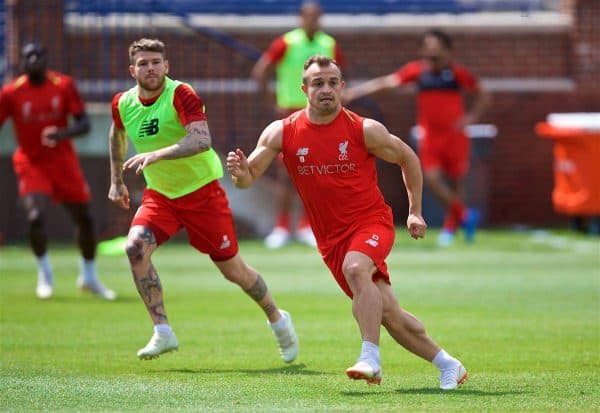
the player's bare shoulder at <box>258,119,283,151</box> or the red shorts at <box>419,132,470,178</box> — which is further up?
the player's bare shoulder at <box>258,119,283,151</box>

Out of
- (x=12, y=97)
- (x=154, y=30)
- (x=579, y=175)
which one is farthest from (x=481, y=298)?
(x=154, y=30)

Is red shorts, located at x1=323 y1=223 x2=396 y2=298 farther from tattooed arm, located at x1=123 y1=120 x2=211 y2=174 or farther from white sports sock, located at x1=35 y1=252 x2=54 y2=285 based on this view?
white sports sock, located at x1=35 y1=252 x2=54 y2=285

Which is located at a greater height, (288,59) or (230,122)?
(288,59)

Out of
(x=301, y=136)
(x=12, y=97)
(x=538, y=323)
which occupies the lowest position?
(x=538, y=323)

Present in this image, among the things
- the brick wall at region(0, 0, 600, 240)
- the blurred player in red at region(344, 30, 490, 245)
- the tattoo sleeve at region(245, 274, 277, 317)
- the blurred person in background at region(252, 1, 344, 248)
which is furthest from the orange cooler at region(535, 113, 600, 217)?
the tattoo sleeve at region(245, 274, 277, 317)

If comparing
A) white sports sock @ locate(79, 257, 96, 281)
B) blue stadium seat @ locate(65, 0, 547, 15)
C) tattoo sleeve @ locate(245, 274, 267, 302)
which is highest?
blue stadium seat @ locate(65, 0, 547, 15)

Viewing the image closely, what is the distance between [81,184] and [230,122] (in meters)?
8.63

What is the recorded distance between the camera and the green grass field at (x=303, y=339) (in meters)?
8.27

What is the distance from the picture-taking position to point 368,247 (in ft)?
27.8

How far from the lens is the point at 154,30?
2234 centimetres

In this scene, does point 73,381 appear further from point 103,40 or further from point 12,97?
point 103,40

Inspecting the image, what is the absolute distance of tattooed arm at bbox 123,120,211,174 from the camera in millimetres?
9328

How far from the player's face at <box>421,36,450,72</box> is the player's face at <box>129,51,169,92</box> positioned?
10.3 meters

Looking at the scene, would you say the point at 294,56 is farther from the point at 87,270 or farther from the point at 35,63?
the point at 87,270
